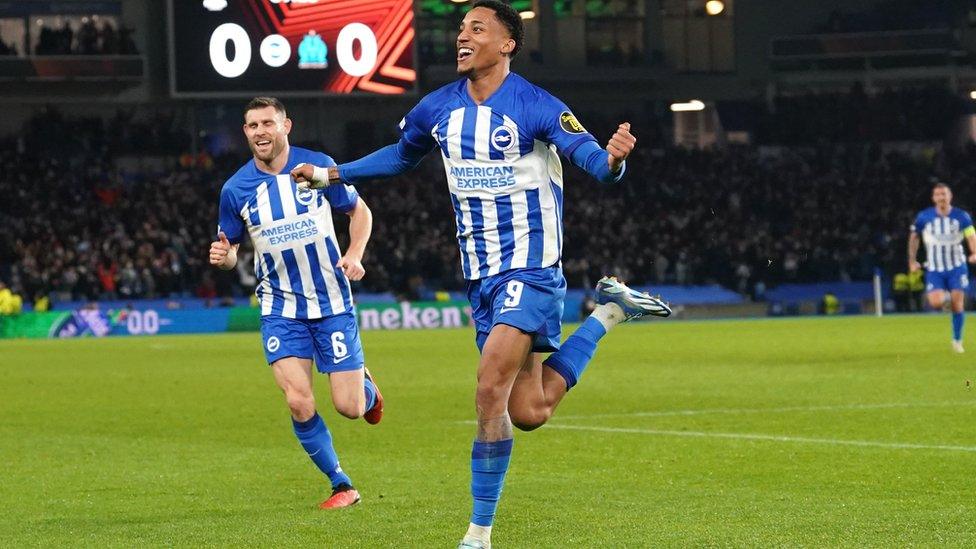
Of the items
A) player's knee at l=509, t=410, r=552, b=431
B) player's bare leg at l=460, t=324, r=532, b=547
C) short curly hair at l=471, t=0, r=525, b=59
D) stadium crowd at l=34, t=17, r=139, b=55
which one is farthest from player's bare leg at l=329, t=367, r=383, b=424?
stadium crowd at l=34, t=17, r=139, b=55

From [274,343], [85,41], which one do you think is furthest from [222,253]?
[85,41]

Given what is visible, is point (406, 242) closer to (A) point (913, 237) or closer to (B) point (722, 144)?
(B) point (722, 144)

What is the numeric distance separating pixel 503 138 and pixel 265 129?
91.3 inches

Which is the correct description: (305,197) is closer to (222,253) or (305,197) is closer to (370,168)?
(222,253)

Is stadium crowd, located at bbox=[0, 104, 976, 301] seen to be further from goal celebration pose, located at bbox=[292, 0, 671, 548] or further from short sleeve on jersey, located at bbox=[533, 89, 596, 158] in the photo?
short sleeve on jersey, located at bbox=[533, 89, 596, 158]

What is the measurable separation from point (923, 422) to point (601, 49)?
38554mm

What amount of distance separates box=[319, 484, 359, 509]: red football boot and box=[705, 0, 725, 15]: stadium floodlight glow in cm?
4498

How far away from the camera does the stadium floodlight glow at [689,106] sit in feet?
171

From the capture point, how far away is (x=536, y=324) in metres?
6.64

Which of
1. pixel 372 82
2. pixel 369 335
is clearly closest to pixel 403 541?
pixel 369 335

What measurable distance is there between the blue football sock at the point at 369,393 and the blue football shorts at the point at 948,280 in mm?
13539

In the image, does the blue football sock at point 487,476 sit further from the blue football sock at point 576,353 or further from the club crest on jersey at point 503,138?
the club crest on jersey at point 503,138

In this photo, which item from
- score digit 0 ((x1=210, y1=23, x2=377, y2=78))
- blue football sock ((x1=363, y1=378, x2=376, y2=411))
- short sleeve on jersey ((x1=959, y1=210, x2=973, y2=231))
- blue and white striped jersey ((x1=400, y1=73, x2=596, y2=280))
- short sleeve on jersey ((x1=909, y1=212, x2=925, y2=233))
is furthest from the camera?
score digit 0 ((x1=210, y1=23, x2=377, y2=78))

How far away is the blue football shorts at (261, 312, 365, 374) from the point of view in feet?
28.7
